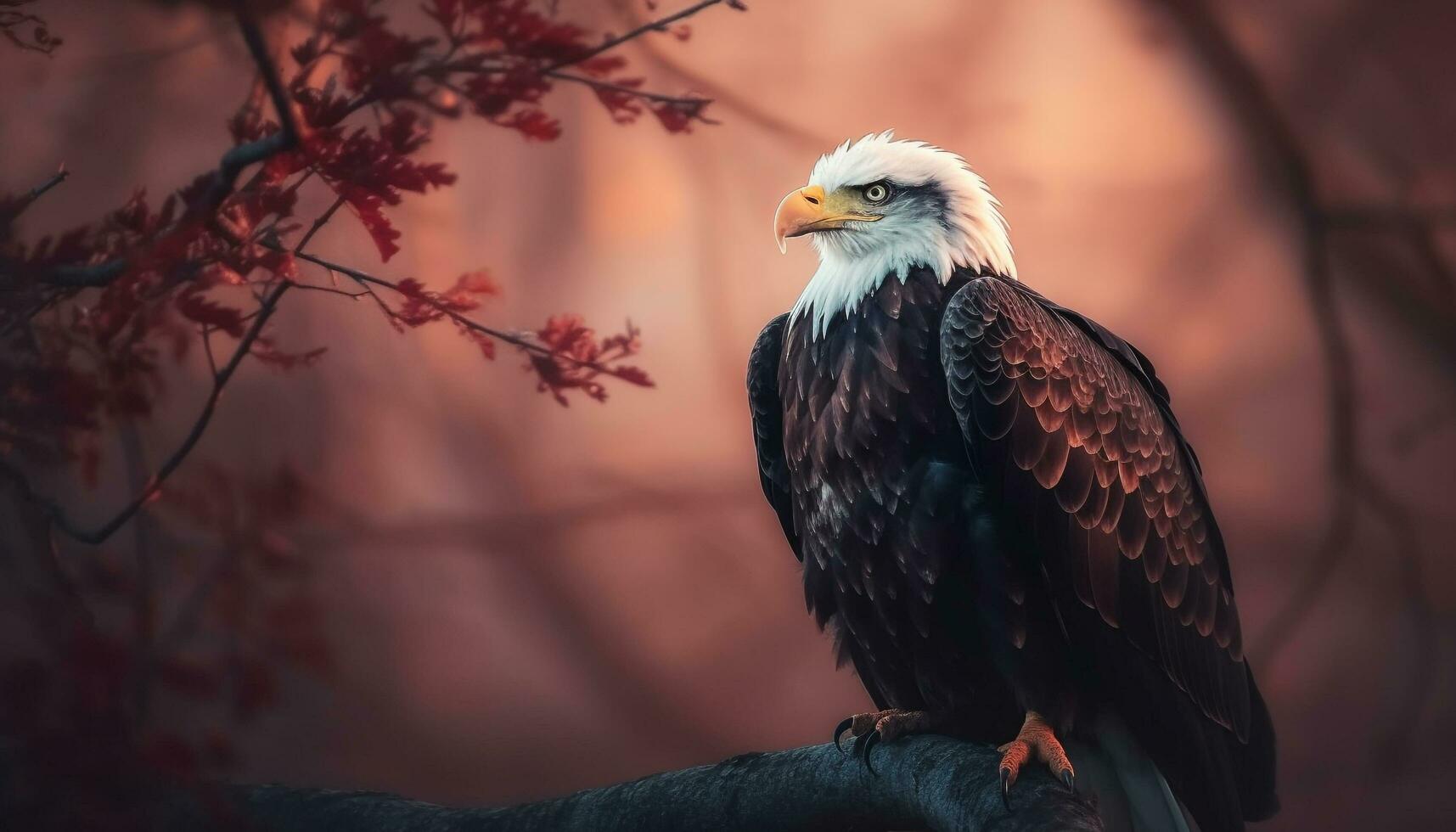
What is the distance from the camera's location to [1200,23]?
2816 millimetres

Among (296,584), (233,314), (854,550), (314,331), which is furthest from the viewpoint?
(314,331)

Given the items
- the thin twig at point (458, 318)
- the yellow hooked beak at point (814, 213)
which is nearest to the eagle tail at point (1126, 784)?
the yellow hooked beak at point (814, 213)

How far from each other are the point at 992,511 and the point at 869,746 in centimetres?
39

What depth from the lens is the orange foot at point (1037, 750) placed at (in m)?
1.59

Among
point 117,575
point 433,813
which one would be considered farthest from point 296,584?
point 433,813

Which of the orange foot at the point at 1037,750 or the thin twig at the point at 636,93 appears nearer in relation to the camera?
the thin twig at the point at 636,93

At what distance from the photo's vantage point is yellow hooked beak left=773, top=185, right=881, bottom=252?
1893mm

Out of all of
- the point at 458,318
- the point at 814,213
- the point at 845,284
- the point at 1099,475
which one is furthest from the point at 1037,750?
the point at 458,318

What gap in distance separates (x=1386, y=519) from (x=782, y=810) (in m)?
1.76

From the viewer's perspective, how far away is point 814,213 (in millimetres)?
1897

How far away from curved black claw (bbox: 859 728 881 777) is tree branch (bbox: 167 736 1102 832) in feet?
0.04

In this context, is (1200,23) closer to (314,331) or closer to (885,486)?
(885,486)

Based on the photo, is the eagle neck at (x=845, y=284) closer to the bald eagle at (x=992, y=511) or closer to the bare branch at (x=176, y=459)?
the bald eagle at (x=992, y=511)

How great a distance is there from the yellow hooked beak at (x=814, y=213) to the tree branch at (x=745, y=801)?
2.55ft
